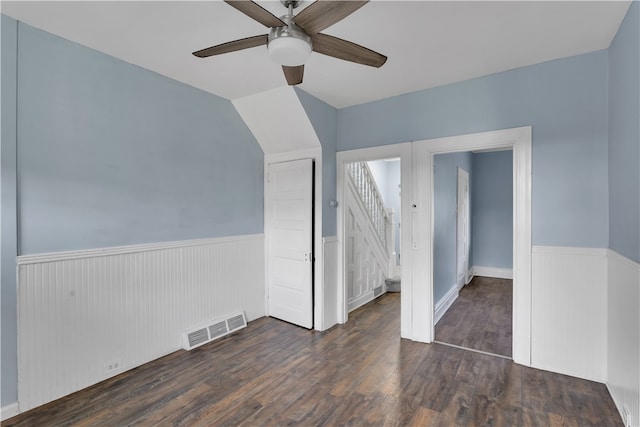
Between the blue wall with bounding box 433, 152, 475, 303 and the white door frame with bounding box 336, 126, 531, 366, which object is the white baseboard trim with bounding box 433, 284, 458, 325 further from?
the white door frame with bounding box 336, 126, 531, 366

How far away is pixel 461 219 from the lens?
5.23 meters

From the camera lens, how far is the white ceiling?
1894 millimetres

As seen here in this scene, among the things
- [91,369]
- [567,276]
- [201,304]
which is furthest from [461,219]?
[91,369]

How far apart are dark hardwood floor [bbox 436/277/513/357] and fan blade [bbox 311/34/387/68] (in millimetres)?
2845

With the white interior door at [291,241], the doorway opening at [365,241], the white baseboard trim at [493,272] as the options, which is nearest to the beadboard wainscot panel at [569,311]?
the doorway opening at [365,241]

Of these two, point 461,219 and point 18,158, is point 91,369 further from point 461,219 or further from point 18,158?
point 461,219

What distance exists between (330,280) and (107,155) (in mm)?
2565

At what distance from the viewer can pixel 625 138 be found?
1.99m

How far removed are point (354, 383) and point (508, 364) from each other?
143 cm

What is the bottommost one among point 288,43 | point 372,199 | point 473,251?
point 473,251

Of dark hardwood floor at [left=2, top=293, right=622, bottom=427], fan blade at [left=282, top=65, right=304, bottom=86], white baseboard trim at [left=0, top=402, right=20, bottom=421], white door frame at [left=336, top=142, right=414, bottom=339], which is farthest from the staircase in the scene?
white baseboard trim at [left=0, top=402, right=20, bottom=421]

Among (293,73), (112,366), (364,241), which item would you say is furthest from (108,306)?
(364,241)

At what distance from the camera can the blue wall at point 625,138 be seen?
69.7 inches

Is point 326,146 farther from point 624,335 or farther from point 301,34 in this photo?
point 624,335
